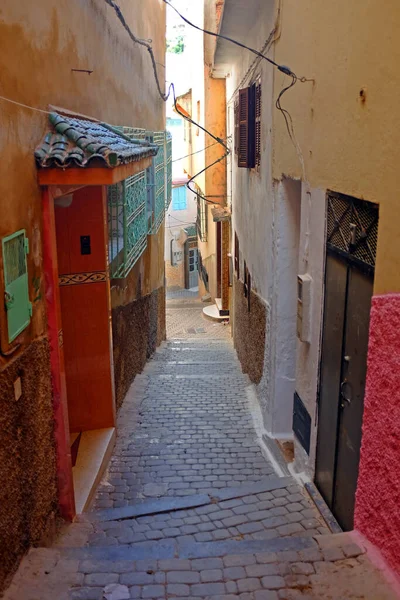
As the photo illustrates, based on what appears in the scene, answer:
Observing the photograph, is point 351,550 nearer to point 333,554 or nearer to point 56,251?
point 333,554

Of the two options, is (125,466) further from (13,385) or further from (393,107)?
(393,107)

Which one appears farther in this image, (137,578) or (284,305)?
(284,305)

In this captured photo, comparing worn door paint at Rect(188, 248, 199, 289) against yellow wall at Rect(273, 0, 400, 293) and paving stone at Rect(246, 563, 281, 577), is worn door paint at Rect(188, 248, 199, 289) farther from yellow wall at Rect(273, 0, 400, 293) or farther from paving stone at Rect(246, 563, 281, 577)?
paving stone at Rect(246, 563, 281, 577)

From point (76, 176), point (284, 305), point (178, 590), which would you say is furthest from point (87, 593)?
point (284, 305)

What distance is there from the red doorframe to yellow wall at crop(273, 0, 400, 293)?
2.25 meters

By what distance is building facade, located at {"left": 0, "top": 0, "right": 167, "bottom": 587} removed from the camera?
3.76 m

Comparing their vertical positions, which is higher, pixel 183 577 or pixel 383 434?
pixel 383 434

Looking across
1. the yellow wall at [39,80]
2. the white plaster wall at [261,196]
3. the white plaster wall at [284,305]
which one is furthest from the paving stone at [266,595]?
the white plaster wall at [261,196]

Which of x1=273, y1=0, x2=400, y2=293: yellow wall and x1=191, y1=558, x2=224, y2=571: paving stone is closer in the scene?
x1=273, y1=0, x2=400, y2=293: yellow wall

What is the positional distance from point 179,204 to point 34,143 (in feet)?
96.9

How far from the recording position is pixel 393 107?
10.8 ft

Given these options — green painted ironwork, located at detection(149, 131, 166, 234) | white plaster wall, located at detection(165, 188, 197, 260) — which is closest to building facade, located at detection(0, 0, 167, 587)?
green painted ironwork, located at detection(149, 131, 166, 234)

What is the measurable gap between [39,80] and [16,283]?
1699 millimetres

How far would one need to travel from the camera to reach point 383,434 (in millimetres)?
3539
